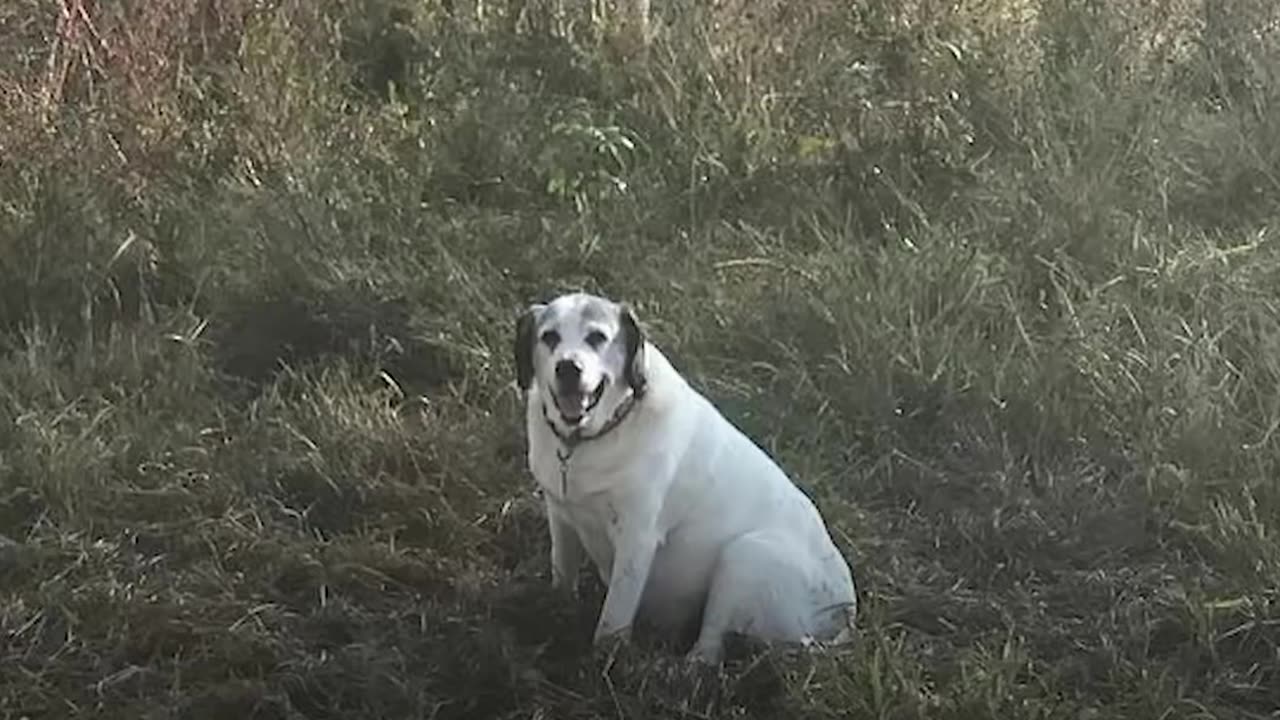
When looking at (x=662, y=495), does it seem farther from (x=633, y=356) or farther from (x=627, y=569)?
(x=633, y=356)

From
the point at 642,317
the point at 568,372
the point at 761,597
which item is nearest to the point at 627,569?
the point at 761,597

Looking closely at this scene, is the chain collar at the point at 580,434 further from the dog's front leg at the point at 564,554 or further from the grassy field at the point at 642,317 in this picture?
the grassy field at the point at 642,317

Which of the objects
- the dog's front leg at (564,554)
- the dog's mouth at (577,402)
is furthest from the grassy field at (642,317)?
the dog's mouth at (577,402)

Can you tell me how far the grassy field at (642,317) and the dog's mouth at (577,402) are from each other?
1.49 feet

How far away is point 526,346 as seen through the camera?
150 inches

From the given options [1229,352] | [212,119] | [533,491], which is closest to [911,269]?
[1229,352]

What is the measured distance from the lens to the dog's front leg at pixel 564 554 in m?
3.93

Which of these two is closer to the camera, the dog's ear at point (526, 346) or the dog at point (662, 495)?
the dog at point (662, 495)

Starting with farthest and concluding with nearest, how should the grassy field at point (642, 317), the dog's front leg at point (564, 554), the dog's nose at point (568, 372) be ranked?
the dog's front leg at point (564, 554), the grassy field at point (642, 317), the dog's nose at point (568, 372)

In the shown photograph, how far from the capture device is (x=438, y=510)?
14.2 ft

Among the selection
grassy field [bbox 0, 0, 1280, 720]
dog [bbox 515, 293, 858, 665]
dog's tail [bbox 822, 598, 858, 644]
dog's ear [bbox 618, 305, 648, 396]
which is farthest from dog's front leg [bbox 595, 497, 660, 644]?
dog's tail [bbox 822, 598, 858, 644]

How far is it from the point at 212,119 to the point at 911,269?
95.7 inches

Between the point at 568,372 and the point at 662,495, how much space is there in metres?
0.33

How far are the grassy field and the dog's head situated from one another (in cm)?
47
